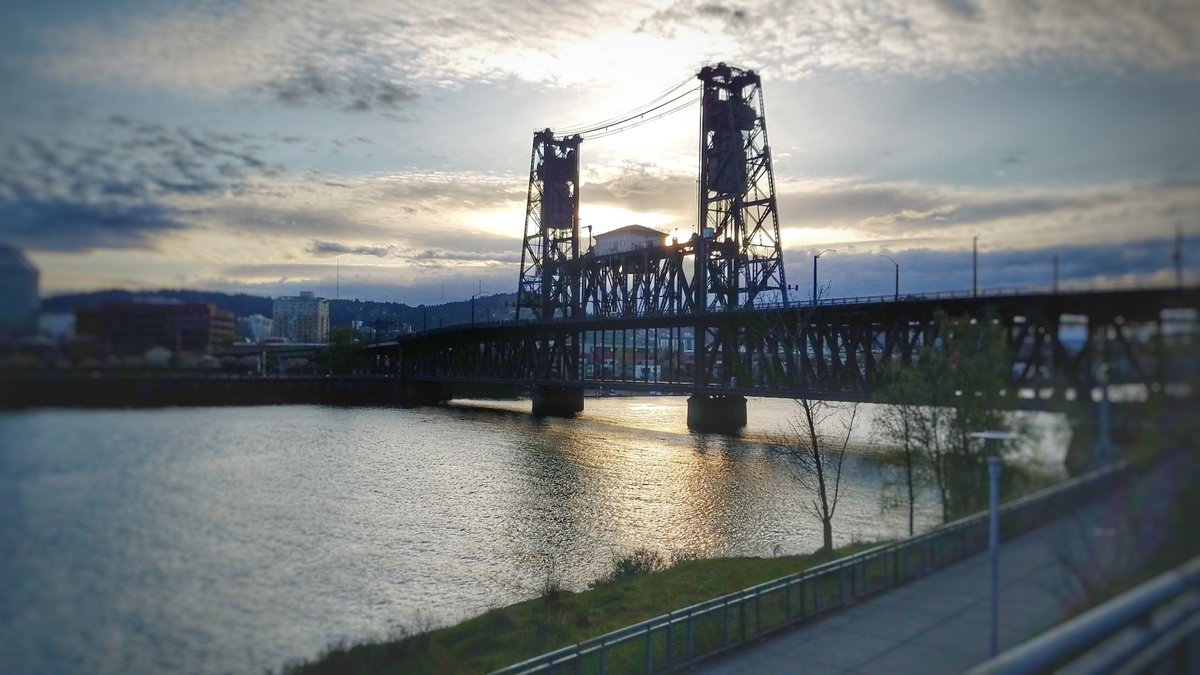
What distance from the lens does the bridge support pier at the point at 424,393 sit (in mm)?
78438

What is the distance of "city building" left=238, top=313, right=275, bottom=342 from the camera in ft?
22.9

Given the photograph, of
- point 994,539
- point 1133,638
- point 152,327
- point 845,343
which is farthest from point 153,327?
point 845,343

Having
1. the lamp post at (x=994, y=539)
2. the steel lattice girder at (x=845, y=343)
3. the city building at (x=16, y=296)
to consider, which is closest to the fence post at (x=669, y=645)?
the steel lattice girder at (x=845, y=343)

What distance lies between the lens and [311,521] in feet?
57.4

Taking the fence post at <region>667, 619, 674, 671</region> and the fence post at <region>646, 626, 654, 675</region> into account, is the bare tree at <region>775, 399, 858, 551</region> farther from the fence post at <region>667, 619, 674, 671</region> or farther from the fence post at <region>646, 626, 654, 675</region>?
the fence post at <region>646, 626, 654, 675</region>

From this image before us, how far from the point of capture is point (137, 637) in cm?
517

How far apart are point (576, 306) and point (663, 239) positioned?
13711 mm

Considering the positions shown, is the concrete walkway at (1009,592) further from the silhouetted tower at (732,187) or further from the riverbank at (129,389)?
the silhouetted tower at (732,187)

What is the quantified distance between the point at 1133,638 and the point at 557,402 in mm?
71155

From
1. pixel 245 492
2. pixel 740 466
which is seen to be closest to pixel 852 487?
pixel 740 466

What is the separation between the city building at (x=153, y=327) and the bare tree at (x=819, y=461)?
15.7 m

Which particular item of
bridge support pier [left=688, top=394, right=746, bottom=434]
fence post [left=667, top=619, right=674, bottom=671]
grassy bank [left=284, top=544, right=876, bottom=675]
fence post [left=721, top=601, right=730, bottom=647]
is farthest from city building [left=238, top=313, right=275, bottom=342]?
bridge support pier [left=688, top=394, right=746, bottom=434]

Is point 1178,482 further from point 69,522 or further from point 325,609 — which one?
point 325,609

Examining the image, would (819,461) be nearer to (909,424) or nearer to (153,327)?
(909,424)
